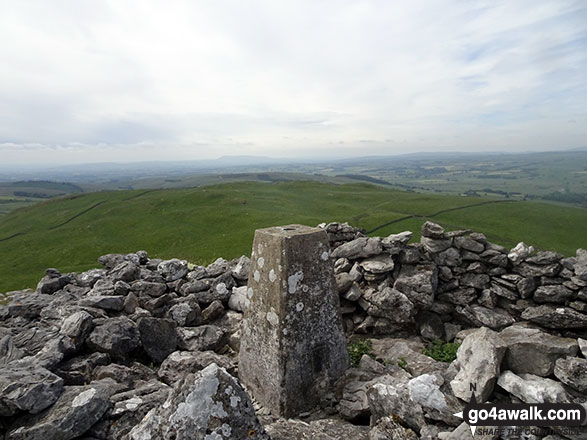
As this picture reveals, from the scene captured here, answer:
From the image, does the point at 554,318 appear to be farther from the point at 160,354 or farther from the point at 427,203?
the point at 427,203

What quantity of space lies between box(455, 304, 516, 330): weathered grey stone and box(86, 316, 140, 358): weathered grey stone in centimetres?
1157

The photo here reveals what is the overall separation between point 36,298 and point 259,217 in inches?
1976

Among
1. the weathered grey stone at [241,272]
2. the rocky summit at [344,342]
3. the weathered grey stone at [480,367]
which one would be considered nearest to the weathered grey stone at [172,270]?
the rocky summit at [344,342]

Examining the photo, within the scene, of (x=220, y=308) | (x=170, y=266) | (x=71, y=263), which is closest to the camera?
(x=220, y=308)

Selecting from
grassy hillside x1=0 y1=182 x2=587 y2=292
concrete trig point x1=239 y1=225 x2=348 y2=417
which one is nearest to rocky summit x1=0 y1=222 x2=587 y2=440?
concrete trig point x1=239 y1=225 x2=348 y2=417

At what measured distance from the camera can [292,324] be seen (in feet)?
25.6

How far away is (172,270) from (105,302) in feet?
12.0

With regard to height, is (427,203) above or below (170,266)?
below

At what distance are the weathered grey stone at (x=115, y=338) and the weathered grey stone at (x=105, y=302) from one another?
4.85ft

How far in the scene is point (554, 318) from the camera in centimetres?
1103

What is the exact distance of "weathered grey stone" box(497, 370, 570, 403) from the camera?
5.35 metres

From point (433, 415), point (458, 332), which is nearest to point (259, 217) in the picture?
point (458, 332)

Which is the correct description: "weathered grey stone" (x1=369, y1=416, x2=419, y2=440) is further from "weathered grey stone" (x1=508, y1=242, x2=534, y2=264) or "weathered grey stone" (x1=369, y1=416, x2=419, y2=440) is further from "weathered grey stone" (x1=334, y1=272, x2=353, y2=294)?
"weathered grey stone" (x1=508, y1=242, x2=534, y2=264)

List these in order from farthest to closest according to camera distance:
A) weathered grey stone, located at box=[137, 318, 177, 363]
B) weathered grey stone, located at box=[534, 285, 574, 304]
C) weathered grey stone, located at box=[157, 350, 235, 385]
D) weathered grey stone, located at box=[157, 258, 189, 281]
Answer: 1. weathered grey stone, located at box=[157, 258, 189, 281]
2. weathered grey stone, located at box=[534, 285, 574, 304]
3. weathered grey stone, located at box=[137, 318, 177, 363]
4. weathered grey stone, located at box=[157, 350, 235, 385]
